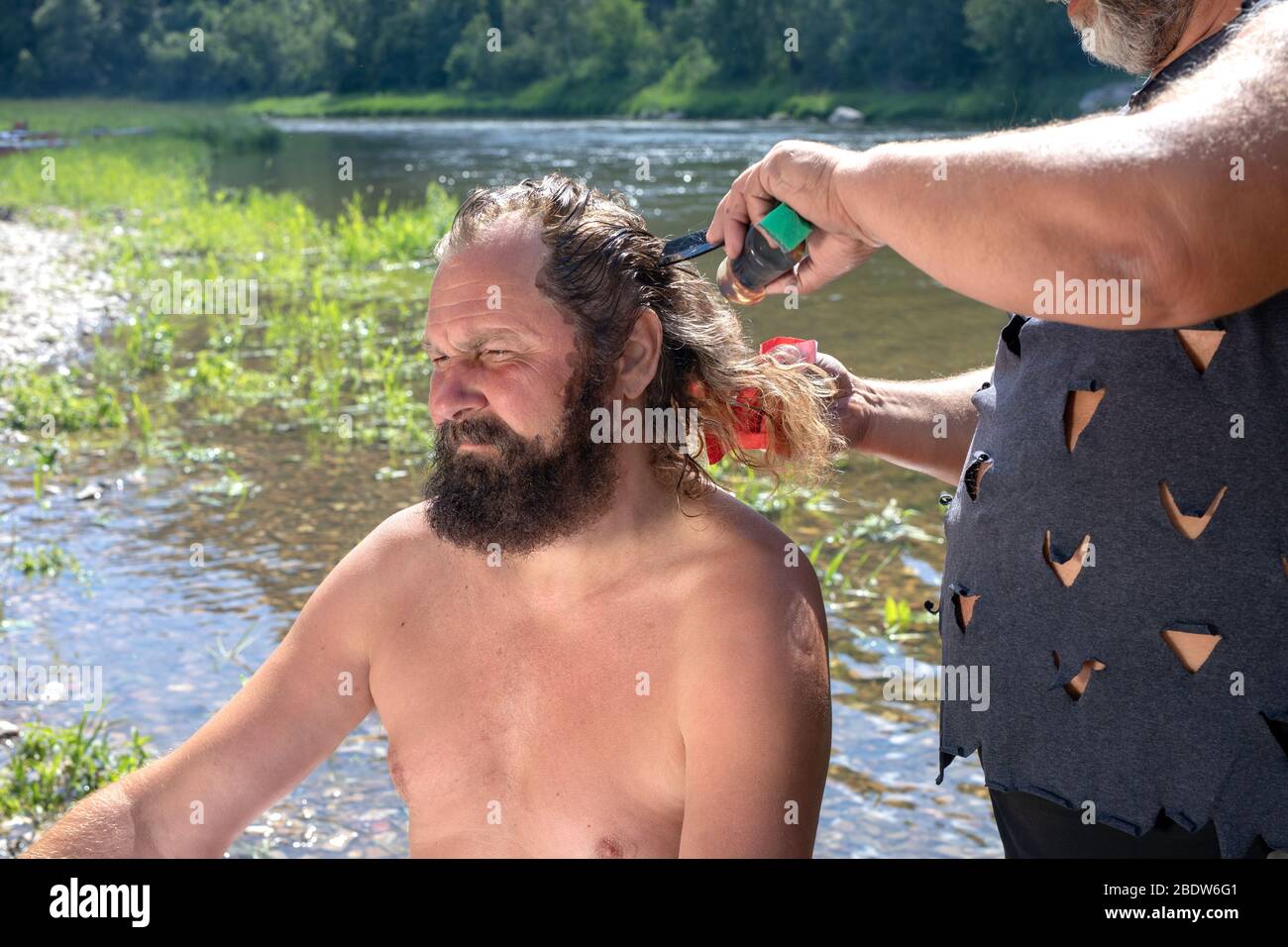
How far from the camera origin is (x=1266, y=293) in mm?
1475

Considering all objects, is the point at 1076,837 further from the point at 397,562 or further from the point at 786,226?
the point at 397,562

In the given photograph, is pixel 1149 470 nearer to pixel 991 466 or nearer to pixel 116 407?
pixel 991 466

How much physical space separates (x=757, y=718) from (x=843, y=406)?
2.06 ft

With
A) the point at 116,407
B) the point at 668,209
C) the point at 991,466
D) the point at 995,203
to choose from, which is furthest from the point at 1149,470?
the point at 668,209

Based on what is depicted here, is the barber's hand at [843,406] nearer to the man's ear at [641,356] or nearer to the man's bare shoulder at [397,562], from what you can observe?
the man's ear at [641,356]

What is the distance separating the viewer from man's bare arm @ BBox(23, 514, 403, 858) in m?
2.27

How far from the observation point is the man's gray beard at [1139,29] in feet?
5.92

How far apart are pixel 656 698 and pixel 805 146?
95cm

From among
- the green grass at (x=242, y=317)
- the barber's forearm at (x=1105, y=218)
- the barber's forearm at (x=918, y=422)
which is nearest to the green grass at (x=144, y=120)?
the green grass at (x=242, y=317)

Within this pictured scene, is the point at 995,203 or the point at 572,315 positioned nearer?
the point at 995,203

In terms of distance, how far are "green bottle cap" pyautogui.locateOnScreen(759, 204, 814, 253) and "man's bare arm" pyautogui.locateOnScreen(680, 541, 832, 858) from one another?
0.58m

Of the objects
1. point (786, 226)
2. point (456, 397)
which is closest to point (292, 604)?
point (456, 397)

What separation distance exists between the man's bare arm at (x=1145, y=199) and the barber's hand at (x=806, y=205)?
196mm

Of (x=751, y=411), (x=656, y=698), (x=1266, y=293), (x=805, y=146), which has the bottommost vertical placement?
(x=656, y=698)
